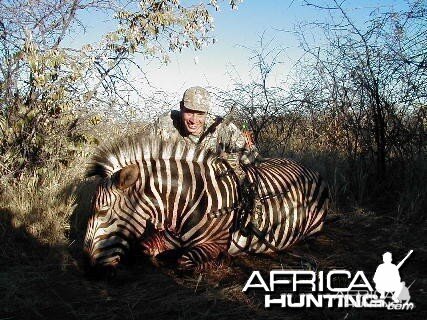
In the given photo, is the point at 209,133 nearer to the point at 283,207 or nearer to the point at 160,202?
the point at 283,207

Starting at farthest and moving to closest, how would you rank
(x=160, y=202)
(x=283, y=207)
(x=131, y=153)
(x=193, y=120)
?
(x=193, y=120), (x=283, y=207), (x=131, y=153), (x=160, y=202)

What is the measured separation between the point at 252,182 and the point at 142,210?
1.05 metres

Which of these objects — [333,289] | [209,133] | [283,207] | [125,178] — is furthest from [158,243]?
[209,133]

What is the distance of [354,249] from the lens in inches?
154

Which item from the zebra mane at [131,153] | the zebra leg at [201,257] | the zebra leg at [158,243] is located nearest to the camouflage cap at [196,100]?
the zebra mane at [131,153]

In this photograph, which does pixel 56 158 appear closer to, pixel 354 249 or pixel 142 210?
pixel 142 210

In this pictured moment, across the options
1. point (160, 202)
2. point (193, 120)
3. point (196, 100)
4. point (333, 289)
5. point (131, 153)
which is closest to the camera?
point (333, 289)

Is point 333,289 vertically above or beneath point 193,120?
beneath

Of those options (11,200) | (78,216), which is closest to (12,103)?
(11,200)

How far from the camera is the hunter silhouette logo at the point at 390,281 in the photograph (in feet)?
9.19

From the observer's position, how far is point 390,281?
309 centimetres

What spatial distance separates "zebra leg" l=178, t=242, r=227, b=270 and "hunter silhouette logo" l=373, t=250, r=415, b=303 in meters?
1.14

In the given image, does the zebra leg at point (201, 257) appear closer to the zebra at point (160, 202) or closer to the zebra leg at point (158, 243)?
the zebra at point (160, 202)

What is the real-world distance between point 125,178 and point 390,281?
6.42 feet
